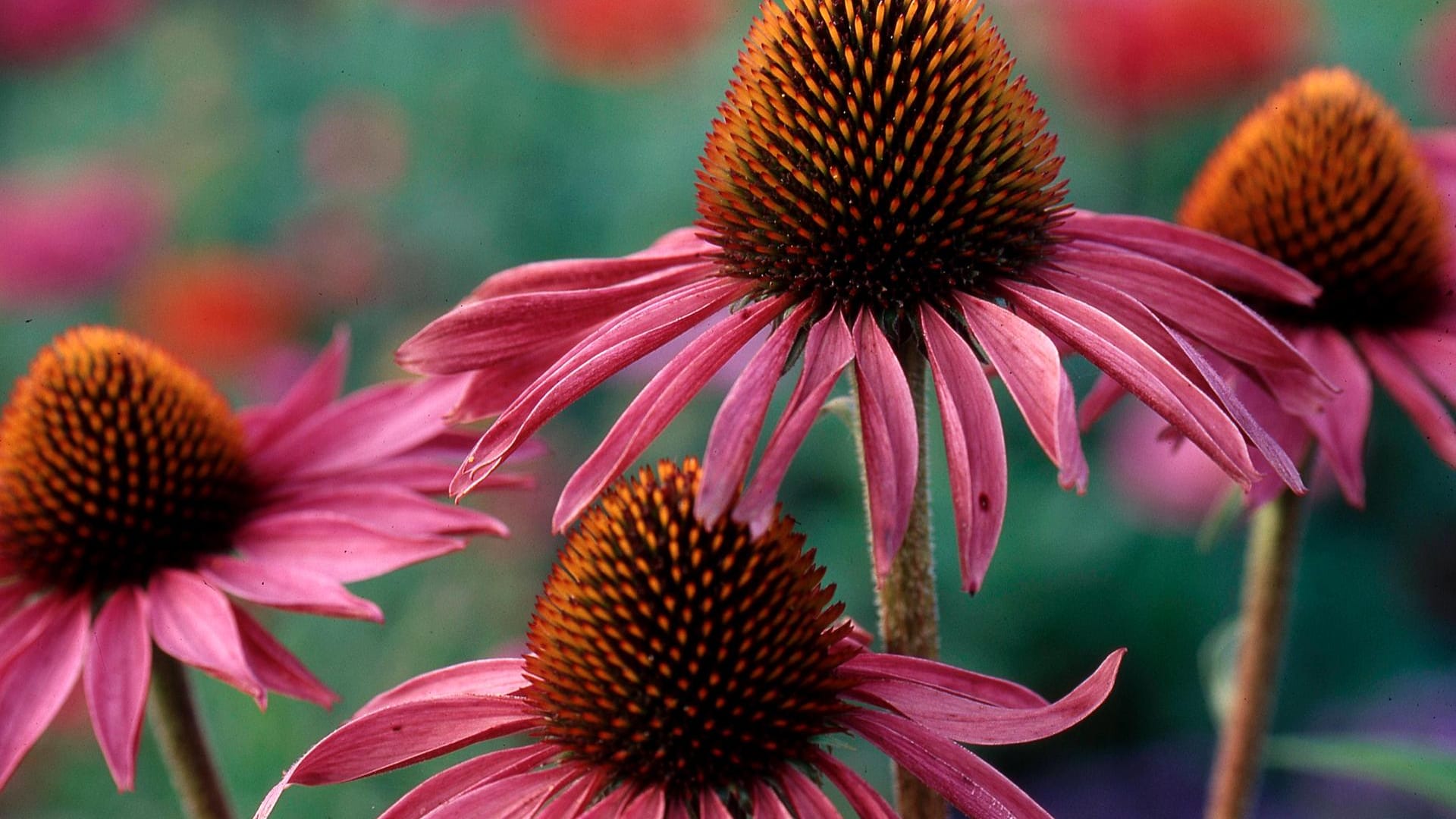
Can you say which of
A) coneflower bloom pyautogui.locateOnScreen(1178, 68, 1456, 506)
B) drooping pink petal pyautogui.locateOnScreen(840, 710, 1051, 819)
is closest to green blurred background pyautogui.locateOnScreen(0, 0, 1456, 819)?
coneflower bloom pyautogui.locateOnScreen(1178, 68, 1456, 506)

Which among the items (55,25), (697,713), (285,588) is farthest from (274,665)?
(55,25)

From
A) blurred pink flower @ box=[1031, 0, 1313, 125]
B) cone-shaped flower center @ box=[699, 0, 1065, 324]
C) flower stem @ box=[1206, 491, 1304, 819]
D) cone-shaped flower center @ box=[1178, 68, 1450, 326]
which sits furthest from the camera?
blurred pink flower @ box=[1031, 0, 1313, 125]

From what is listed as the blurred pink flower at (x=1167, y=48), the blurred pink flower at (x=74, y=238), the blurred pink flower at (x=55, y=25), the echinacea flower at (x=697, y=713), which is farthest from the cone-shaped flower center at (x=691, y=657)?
the blurred pink flower at (x=55, y=25)

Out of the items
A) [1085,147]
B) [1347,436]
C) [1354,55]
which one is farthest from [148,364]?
[1354,55]

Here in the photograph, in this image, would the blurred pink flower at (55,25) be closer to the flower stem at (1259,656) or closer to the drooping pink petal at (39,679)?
the drooping pink petal at (39,679)

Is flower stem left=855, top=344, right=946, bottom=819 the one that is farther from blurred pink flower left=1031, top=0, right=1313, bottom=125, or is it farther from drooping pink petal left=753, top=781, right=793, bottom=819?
blurred pink flower left=1031, top=0, right=1313, bottom=125

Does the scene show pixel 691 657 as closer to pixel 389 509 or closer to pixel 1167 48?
pixel 389 509

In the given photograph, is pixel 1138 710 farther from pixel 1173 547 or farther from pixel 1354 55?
pixel 1354 55

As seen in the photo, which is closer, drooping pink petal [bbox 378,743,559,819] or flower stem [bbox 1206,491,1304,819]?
drooping pink petal [bbox 378,743,559,819]
